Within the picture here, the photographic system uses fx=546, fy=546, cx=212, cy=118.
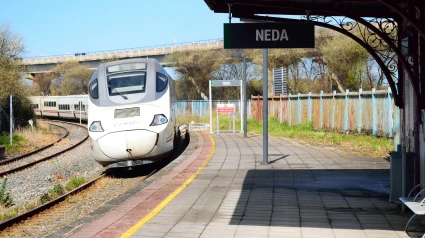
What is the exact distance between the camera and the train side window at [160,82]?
13406mm

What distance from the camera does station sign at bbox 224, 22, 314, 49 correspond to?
7.78 m

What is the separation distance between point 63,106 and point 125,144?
1472 inches

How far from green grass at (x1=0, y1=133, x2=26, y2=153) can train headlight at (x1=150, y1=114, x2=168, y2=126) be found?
429 inches

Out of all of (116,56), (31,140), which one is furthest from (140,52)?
(31,140)

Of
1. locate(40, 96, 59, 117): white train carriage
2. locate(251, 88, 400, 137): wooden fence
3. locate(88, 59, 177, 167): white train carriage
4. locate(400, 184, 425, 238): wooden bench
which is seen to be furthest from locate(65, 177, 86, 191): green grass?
locate(40, 96, 59, 117): white train carriage

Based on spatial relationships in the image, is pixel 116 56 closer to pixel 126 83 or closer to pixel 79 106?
pixel 79 106

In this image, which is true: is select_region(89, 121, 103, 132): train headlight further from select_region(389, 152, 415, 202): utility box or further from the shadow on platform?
select_region(389, 152, 415, 202): utility box

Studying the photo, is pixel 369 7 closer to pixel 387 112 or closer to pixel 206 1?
pixel 206 1

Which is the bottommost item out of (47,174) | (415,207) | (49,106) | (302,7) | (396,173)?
(47,174)

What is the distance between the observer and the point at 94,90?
1346 cm

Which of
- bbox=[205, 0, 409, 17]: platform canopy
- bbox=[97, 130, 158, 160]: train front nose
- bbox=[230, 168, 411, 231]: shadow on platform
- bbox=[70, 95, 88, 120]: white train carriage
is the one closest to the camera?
bbox=[230, 168, 411, 231]: shadow on platform

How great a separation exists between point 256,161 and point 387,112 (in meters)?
7.39

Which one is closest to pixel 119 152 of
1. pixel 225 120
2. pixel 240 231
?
pixel 240 231

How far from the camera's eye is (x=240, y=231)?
654 cm
